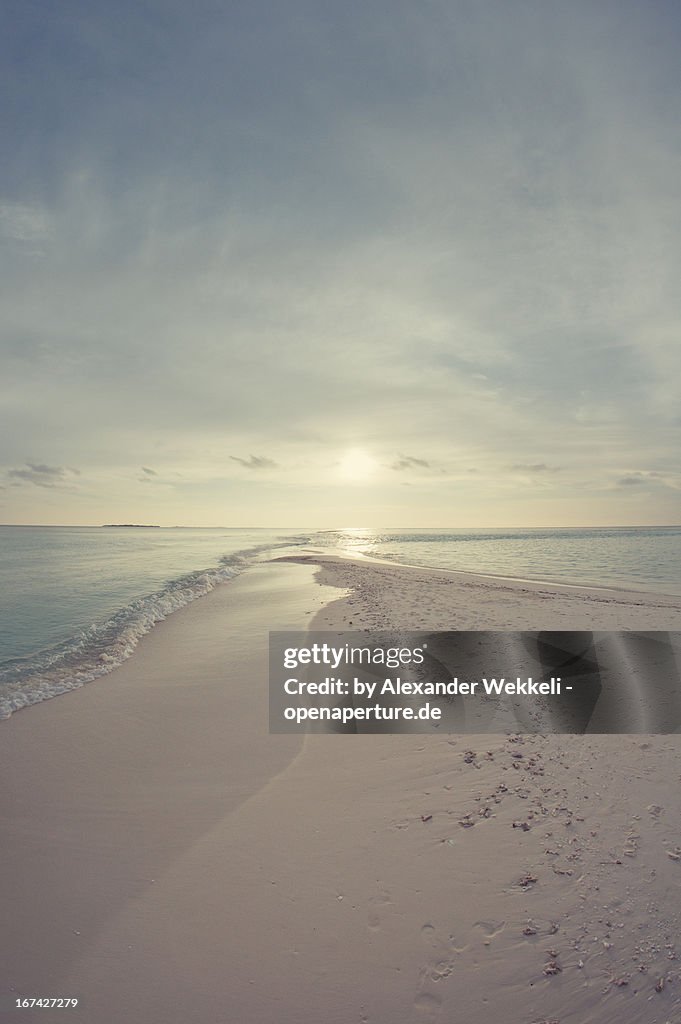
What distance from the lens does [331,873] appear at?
5797mm

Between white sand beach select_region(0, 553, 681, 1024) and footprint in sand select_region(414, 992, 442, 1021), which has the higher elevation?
white sand beach select_region(0, 553, 681, 1024)

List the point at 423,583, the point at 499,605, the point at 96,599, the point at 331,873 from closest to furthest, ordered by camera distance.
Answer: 1. the point at 331,873
2. the point at 499,605
3. the point at 96,599
4. the point at 423,583

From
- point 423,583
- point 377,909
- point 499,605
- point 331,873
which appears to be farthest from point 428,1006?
point 423,583

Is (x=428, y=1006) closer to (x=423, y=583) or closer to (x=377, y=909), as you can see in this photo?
(x=377, y=909)

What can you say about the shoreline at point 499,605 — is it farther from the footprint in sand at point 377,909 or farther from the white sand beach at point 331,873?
the footprint in sand at point 377,909

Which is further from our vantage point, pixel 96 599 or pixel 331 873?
pixel 96 599

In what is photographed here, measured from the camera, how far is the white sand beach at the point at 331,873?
14.5ft

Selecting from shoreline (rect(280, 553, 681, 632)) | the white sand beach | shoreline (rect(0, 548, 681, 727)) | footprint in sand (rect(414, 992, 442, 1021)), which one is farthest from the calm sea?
footprint in sand (rect(414, 992, 442, 1021))

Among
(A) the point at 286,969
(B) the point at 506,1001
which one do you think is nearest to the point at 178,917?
(A) the point at 286,969

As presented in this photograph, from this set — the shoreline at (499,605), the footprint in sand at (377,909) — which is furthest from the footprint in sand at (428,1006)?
the shoreline at (499,605)

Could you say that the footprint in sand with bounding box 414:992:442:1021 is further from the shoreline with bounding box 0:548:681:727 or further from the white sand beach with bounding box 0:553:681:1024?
the shoreline with bounding box 0:548:681:727

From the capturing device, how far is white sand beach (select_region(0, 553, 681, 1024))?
175 inches

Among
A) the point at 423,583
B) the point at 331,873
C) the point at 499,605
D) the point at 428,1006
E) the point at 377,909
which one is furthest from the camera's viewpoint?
the point at 423,583

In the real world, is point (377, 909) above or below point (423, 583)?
below
